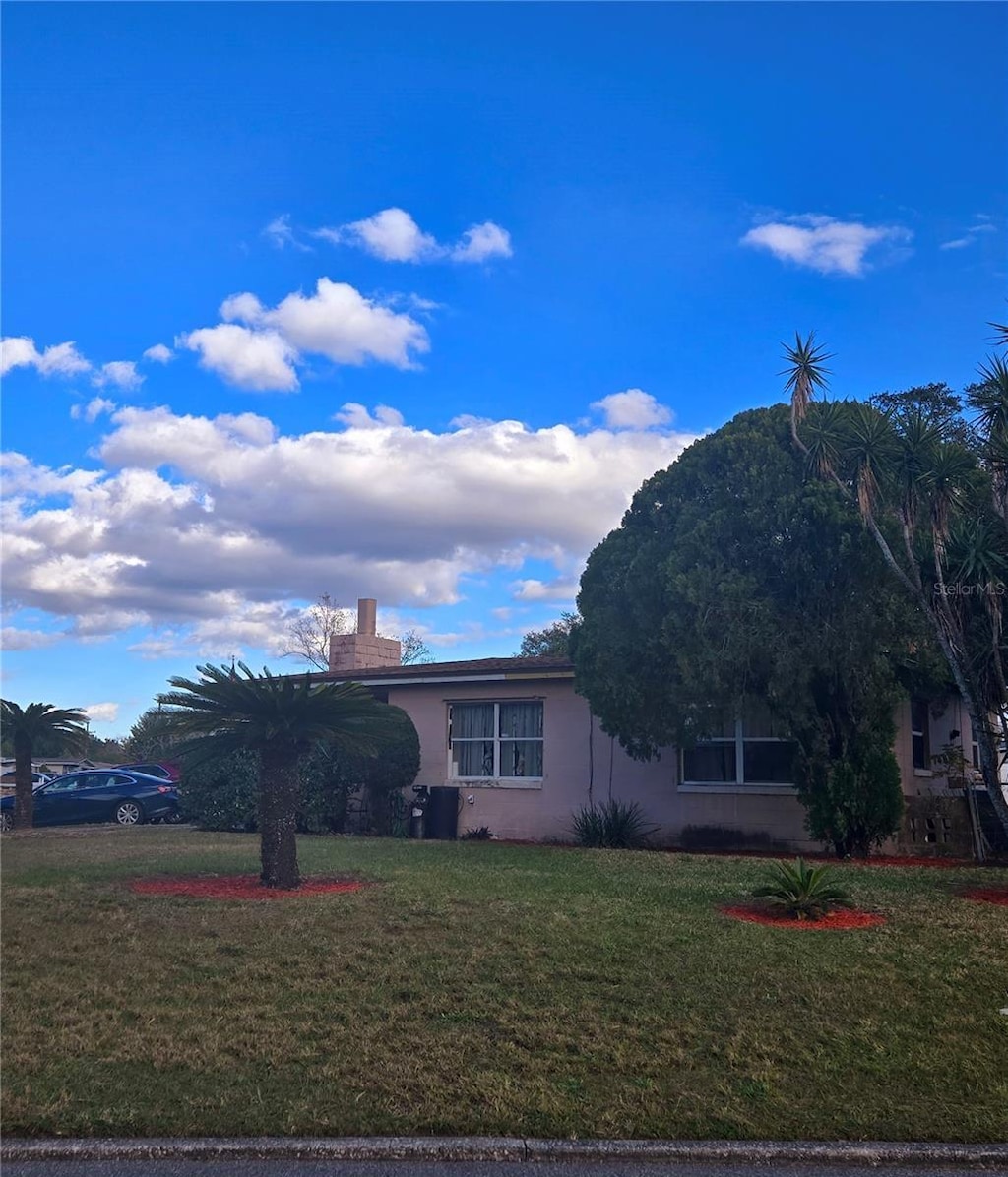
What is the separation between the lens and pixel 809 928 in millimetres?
9078

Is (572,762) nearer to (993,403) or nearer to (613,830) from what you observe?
(613,830)

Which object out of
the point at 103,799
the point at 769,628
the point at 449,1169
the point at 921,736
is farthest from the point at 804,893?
the point at 103,799

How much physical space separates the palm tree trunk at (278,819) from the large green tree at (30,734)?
949 cm

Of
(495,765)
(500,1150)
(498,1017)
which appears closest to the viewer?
(500,1150)

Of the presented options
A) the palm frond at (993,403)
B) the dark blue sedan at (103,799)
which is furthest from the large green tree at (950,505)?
the dark blue sedan at (103,799)

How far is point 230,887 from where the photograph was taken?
11.2 meters

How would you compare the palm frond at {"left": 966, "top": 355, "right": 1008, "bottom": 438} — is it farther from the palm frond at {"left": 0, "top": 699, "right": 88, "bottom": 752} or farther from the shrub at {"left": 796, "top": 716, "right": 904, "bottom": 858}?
the palm frond at {"left": 0, "top": 699, "right": 88, "bottom": 752}

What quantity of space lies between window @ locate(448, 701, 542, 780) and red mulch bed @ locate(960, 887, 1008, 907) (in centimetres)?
880

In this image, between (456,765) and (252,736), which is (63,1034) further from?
(456,765)

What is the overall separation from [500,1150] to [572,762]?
13.5m

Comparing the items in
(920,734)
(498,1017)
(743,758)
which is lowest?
(498,1017)

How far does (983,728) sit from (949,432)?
10.8ft

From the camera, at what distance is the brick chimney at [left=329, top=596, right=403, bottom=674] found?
23.9 meters

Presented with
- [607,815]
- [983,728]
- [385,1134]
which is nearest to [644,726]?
[607,815]
